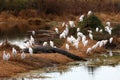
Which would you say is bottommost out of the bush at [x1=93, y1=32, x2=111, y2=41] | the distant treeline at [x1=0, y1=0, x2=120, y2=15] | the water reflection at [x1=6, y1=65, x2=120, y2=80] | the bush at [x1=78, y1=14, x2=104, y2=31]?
the water reflection at [x1=6, y1=65, x2=120, y2=80]

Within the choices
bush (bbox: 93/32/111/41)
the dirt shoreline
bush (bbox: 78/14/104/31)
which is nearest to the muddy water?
the dirt shoreline

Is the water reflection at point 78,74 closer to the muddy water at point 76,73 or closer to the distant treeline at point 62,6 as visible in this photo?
the muddy water at point 76,73

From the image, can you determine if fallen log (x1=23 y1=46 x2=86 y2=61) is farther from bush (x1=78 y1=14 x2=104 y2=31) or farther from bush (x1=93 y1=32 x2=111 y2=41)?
bush (x1=78 y1=14 x2=104 y2=31)

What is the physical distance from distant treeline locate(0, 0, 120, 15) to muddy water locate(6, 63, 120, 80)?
123 ft

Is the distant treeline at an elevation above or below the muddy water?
above

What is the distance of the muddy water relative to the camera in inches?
999

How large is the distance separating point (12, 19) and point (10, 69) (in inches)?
1577

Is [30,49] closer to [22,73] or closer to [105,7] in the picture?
[22,73]

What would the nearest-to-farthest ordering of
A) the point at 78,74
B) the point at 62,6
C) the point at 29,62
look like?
the point at 78,74 < the point at 29,62 < the point at 62,6

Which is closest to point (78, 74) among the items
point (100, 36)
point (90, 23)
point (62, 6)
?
point (100, 36)

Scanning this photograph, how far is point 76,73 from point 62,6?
40966 millimetres

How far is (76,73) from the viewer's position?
27.0 meters

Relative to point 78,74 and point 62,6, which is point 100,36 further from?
point 62,6

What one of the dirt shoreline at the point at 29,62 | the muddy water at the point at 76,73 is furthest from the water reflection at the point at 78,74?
the dirt shoreline at the point at 29,62
